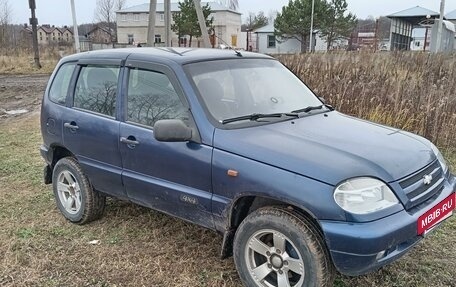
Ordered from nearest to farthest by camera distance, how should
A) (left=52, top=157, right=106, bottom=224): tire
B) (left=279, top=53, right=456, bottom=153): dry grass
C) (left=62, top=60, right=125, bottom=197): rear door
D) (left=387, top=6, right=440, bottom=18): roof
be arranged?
(left=62, top=60, right=125, bottom=197): rear door
(left=52, top=157, right=106, bottom=224): tire
(left=279, top=53, right=456, bottom=153): dry grass
(left=387, top=6, right=440, bottom=18): roof

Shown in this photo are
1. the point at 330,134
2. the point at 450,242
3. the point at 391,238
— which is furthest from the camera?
the point at 450,242

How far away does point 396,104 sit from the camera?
24.5ft

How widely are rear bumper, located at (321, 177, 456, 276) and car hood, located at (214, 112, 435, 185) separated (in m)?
0.27

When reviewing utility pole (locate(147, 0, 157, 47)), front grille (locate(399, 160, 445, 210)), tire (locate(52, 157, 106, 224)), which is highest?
utility pole (locate(147, 0, 157, 47))

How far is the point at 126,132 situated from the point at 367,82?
5679 mm

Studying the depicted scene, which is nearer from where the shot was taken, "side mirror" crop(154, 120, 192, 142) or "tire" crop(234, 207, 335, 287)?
"tire" crop(234, 207, 335, 287)

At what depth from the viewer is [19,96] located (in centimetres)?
1531

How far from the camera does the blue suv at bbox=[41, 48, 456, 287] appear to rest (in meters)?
2.80

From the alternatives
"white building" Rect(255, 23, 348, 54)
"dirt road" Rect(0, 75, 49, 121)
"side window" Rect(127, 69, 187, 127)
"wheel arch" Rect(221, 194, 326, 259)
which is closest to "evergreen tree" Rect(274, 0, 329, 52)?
"white building" Rect(255, 23, 348, 54)

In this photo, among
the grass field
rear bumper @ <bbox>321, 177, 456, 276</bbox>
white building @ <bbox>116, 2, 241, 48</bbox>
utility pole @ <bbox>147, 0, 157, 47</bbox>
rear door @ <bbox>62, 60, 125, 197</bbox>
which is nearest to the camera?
rear bumper @ <bbox>321, 177, 456, 276</bbox>

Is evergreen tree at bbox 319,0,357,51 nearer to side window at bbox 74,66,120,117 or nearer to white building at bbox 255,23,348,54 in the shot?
white building at bbox 255,23,348,54

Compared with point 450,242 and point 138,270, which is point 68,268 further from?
point 450,242

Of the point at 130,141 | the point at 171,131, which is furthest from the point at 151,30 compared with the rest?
the point at 171,131

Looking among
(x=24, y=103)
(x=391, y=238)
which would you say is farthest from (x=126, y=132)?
(x=24, y=103)
